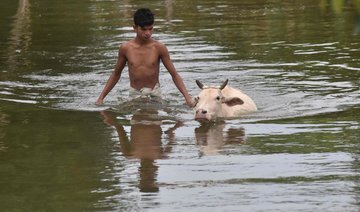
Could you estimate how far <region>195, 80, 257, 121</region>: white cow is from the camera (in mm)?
12141

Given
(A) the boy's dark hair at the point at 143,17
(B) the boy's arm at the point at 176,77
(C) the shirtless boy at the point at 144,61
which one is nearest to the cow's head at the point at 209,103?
(B) the boy's arm at the point at 176,77

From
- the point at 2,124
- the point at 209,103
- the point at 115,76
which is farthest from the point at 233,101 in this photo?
the point at 2,124

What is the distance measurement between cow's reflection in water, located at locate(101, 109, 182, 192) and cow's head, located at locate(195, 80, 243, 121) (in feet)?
1.24

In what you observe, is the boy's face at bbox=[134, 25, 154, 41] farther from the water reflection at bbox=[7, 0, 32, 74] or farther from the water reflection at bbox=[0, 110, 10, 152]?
the water reflection at bbox=[7, 0, 32, 74]

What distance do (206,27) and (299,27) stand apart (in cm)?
209

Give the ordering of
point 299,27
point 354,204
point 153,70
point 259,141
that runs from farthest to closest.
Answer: point 299,27 → point 153,70 → point 259,141 → point 354,204

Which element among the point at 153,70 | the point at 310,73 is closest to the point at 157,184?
the point at 153,70

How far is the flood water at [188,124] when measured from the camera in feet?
28.2

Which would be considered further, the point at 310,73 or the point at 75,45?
the point at 75,45

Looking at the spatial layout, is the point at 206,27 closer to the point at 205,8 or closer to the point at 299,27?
the point at 299,27

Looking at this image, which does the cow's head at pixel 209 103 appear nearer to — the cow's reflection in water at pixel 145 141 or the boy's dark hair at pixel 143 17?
the cow's reflection in water at pixel 145 141

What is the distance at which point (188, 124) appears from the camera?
1248cm

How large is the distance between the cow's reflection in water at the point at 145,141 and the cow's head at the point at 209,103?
0.38m

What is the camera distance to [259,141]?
10961 mm
